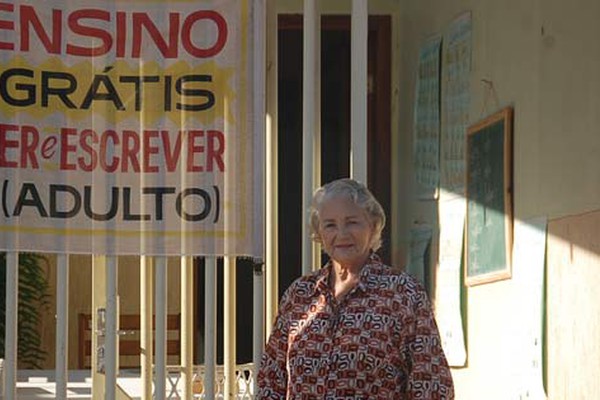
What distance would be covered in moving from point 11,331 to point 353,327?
3.41ft

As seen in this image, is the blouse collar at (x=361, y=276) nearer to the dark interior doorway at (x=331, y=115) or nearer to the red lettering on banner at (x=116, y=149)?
the red lettering on banner at (x=116, y=149)

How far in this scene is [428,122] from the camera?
275 inches

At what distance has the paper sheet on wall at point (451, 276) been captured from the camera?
6434 mm

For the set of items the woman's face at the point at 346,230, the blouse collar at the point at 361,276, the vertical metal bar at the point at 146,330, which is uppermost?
the woman's face at the point at 346,230

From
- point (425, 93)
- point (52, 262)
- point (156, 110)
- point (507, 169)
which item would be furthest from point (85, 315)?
point (156, 110)

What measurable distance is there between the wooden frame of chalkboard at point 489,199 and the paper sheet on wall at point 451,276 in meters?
0.17

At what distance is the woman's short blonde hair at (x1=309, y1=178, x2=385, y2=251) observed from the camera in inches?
137

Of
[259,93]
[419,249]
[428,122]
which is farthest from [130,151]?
[419,249]

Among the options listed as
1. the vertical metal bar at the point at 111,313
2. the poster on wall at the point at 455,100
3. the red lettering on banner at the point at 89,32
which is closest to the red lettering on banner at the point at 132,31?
the red lettering on banner at the point at 89,32

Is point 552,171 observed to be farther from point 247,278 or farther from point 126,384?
point 247,278

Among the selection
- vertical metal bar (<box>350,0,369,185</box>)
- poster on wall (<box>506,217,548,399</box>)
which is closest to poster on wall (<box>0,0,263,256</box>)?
vertical metal bar (<box>350,0,369,185</box>)

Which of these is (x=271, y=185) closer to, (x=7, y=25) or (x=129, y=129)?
(x=129, y=129)

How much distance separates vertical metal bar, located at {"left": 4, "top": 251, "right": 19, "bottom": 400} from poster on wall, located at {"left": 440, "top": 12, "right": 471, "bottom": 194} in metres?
2.84

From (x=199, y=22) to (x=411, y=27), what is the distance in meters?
3.57
